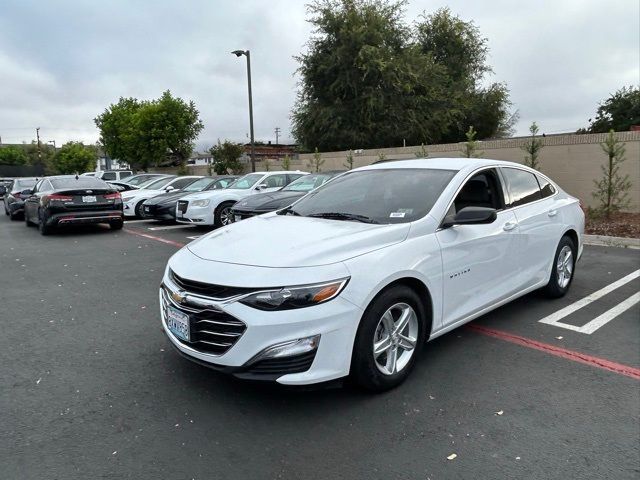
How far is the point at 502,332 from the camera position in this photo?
15.1 feet

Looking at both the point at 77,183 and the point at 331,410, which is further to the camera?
the point at 77,183

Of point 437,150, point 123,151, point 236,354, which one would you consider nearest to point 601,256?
point 236,354

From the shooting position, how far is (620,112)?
38312 mm

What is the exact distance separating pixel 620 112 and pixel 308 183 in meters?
37.1

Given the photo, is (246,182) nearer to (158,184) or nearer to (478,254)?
(158,184)

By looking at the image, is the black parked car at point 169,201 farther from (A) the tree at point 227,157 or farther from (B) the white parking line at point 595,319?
(A) the tree at point 227,157

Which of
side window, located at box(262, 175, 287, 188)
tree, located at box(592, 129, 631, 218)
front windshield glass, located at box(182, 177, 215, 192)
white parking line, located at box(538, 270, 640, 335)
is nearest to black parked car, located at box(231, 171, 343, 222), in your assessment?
side window, located at box(262, 175, 287, 188)

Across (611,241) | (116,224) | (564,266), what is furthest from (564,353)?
(116,224)

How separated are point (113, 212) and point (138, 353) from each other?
345 inches

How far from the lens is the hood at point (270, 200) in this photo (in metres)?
9.58

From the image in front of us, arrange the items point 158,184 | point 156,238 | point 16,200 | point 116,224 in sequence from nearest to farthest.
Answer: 1. point 156,238
2. point 116,224
3. point 16,200
4. point 158,184

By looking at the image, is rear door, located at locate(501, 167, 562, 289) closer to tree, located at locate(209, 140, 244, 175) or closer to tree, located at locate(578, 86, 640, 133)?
tree, located at locate(209, 140, 244, 175)

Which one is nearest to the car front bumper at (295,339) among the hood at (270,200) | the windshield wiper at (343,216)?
the windshield wiper at (343,216)

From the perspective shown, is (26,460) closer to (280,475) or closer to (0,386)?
(0,386)
